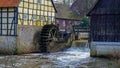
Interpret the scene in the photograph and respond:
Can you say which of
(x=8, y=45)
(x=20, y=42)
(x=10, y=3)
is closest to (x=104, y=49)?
(x=20, y=42)

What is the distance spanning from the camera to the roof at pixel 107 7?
1003 inches

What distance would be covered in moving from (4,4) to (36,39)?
514cm

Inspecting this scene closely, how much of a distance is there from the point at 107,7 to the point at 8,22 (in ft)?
30.2

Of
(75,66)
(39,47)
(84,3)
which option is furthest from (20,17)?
(84,3)

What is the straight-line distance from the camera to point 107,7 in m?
25.7

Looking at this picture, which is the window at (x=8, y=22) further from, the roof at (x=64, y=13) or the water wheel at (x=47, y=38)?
the roof at (x=64, y=13)

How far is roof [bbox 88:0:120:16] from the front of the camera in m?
25.5

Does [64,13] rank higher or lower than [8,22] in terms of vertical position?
higher

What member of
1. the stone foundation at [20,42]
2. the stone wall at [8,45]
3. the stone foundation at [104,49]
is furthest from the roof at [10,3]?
the stone foundation at [104,49]

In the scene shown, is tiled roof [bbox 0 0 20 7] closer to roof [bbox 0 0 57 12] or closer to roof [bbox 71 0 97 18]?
roof [bbox 0 0 57 12]

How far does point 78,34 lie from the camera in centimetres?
3809

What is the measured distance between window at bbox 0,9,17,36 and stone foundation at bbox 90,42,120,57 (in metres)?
7.62

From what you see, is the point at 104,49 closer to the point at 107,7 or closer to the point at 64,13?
the point at 107,7

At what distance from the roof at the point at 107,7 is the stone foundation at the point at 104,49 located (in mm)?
2423
